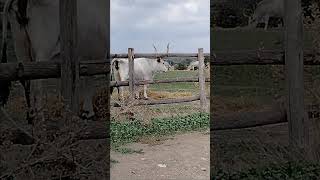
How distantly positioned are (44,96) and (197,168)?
178 cm

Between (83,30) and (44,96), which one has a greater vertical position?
(83,30)

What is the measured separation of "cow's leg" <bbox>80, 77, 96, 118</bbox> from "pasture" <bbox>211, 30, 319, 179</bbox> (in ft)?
2.84

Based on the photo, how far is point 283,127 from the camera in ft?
10.5

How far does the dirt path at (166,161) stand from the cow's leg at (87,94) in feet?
3.23

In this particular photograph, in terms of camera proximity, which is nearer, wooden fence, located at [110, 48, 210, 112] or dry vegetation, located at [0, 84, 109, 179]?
dry vegetation, located at [0, 84, 109, 179]

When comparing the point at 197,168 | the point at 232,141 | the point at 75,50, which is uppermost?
the point at 75,50

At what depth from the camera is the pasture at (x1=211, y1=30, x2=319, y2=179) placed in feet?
10.3

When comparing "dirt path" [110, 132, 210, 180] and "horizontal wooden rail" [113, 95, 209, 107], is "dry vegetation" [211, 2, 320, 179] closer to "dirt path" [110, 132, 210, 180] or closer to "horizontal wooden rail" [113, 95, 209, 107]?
"dirt path" [110, 132, 210, 180]

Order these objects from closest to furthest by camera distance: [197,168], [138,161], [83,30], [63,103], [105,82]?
[63,103] → [83,30] → [105,82] → [197,168] → [138,161]

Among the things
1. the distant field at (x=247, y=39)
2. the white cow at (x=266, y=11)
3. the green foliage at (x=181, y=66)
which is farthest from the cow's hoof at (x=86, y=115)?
the green foliage at (x=181, y=66)

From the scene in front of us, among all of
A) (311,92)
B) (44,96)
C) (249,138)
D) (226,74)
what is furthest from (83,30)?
(311,92)

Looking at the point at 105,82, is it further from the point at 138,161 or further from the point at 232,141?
the point at 138,161

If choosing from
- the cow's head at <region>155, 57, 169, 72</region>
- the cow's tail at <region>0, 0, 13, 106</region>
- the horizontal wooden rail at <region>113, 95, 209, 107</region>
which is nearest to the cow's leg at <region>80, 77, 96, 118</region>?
the cow's tail at <region>0, 0, 13, 106</region>

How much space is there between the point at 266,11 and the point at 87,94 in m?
1.32
